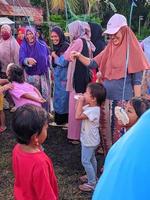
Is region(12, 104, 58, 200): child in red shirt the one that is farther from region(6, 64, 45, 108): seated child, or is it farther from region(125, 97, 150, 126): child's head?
region(6, 64, 45, 108): seated child

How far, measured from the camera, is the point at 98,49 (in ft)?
17.0

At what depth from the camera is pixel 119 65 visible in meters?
3.54

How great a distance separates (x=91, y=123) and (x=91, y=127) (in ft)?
0.12

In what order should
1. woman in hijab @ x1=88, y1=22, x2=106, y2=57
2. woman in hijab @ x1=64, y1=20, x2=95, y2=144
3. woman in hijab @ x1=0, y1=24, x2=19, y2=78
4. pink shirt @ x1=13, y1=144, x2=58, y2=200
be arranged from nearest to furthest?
pink shirt @ x1=13, y1=144, x2=58, y2=200 → woman in hijab @ x1=64, y1=20, x2=95, y2=144 → woman in hijab @ x1=88, y1=22, x2=106, y2=57 → woman in hijab @ x1=0, y1=24, x2=19, y2=78

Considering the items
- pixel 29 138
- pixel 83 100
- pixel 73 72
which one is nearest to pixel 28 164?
pixel 29 138

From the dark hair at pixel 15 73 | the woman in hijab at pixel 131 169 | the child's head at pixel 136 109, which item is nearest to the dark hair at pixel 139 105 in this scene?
the child's head at pixel 136 109

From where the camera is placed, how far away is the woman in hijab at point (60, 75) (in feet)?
16.8

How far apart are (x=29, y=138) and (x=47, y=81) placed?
3.55 metres

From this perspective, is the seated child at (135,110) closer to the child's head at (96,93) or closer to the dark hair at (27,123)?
the dark hair at (27,123)

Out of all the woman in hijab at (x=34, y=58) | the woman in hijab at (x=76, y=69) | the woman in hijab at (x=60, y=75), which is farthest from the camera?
the woman in hijab at (x=34, y=58)

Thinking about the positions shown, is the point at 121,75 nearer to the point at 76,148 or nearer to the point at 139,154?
the point at 76,148

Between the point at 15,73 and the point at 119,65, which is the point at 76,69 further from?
the point at 119,65

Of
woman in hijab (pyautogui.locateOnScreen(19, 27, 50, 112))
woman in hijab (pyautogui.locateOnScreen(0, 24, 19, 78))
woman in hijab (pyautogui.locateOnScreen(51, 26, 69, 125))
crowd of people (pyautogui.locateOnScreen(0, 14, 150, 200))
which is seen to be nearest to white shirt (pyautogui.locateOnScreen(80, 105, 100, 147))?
crowd of people (pyautogui.locateOnScreen(0, 14, 150, 200))

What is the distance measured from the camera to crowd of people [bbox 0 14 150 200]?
37.0 inches
